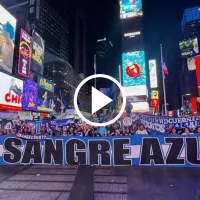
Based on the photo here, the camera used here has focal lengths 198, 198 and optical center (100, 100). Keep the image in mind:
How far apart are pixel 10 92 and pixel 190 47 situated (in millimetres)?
117593

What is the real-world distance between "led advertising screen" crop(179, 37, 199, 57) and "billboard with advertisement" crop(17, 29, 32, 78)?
106 meters

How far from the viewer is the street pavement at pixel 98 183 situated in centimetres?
602

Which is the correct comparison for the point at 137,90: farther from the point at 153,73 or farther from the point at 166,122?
the point at 166,122

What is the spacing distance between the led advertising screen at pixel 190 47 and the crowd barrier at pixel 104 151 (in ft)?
376

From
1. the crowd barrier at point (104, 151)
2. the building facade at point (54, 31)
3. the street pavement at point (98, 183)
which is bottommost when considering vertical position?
the street pavement at point (98, 183)

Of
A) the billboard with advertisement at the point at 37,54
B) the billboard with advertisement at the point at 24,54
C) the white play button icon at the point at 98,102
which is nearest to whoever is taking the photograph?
the white play button icon at the point at 98,102

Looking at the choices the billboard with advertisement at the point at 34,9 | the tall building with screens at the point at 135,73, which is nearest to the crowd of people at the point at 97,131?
the billboard with advertisement at the point at 34,9

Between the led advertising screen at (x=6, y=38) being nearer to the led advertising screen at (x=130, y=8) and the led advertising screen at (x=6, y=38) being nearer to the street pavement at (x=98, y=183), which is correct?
the street pavement at (x=98, y=183)

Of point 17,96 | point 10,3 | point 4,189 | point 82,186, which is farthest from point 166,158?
point 10,3

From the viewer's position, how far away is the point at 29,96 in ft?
86.9

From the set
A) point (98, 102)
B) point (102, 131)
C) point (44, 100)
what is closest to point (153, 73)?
point (44, 100)

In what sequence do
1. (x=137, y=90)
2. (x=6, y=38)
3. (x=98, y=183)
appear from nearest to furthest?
(x=98, y=183), (x=6, y=38), (x=137, y=90)

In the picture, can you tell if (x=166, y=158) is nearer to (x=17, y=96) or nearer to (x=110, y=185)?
(x=110, y=185)

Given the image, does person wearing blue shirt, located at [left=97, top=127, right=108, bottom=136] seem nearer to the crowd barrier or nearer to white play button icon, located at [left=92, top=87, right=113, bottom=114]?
white play button icon, located at [left=92, top=87, right=113, bottom=114]
